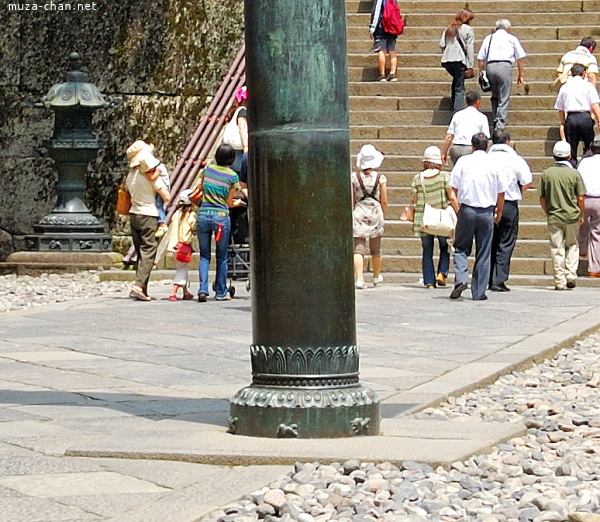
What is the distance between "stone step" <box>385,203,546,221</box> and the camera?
696 inches

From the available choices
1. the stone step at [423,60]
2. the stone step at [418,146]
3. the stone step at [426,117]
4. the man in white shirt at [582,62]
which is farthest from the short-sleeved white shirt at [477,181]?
the stone step at [423,60]

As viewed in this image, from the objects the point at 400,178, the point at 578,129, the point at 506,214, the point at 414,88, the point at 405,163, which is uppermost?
the point at 414,88

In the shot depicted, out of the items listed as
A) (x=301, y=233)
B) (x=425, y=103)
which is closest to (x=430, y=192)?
(x=425, y=103)

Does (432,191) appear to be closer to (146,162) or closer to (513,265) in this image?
(513,265)

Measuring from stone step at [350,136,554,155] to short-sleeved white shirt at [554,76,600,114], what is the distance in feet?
3.21

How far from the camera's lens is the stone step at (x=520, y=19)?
21.4 meters

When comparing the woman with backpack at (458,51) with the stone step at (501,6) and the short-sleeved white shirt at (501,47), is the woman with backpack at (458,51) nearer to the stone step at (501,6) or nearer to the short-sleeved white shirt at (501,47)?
the short-sleeved white shirt at (501,47)

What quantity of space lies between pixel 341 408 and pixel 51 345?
454 cm

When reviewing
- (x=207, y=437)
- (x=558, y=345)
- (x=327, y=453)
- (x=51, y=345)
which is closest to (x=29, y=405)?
(x=207, y=437)

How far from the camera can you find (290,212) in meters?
6.25

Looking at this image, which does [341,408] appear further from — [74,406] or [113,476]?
[74,406]

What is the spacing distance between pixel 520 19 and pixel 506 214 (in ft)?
23.2

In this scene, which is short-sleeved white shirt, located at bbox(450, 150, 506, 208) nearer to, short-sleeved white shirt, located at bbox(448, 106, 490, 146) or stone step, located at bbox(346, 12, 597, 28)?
short-sleeved white shirt, located at bbox(448, 106, 490, 146)

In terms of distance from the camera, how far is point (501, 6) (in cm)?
2189
